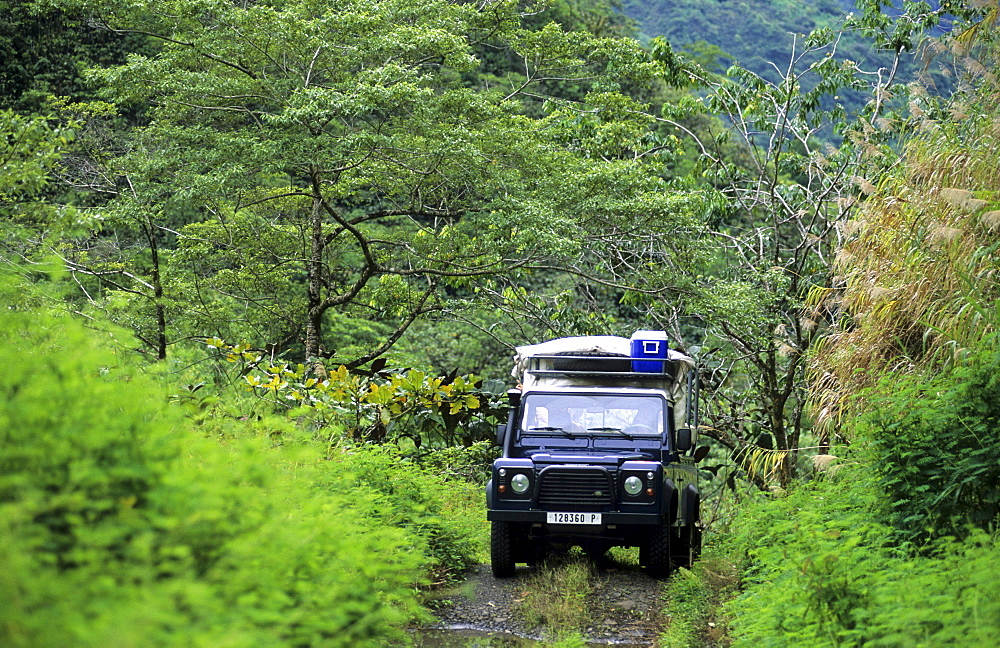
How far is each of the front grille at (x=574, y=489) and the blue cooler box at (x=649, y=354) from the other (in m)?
1.70

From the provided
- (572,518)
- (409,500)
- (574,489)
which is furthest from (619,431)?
(409,500)

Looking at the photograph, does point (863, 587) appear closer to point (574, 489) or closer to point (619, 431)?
point (574, 489)

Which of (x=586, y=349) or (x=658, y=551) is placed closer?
(x=658, y=551)

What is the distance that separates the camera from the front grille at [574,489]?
9.23 metres

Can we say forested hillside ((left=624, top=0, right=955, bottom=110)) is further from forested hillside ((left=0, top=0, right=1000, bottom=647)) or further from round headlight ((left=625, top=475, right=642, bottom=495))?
round headlight ((left=625, top=475, right=642, bottom=495))

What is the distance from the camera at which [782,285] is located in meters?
15.0

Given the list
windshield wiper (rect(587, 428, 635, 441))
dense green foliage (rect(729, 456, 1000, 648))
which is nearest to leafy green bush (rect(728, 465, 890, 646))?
dense green foliage (rect(729, 456, 1000, 648))

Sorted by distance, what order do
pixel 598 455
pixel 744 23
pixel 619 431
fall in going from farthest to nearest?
1. pixel 744 23
2. pixel 619 431
3. pixel 598 455

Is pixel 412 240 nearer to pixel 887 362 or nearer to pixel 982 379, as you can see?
pixel 887 362

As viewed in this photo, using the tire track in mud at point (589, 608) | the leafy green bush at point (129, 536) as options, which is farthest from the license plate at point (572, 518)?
the leafy green bush at point (129, 536)

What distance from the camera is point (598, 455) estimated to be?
32.6 feet

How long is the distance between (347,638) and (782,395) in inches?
471

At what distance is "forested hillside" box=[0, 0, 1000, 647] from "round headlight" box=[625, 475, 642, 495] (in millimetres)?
910

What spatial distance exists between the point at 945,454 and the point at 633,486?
316cm
